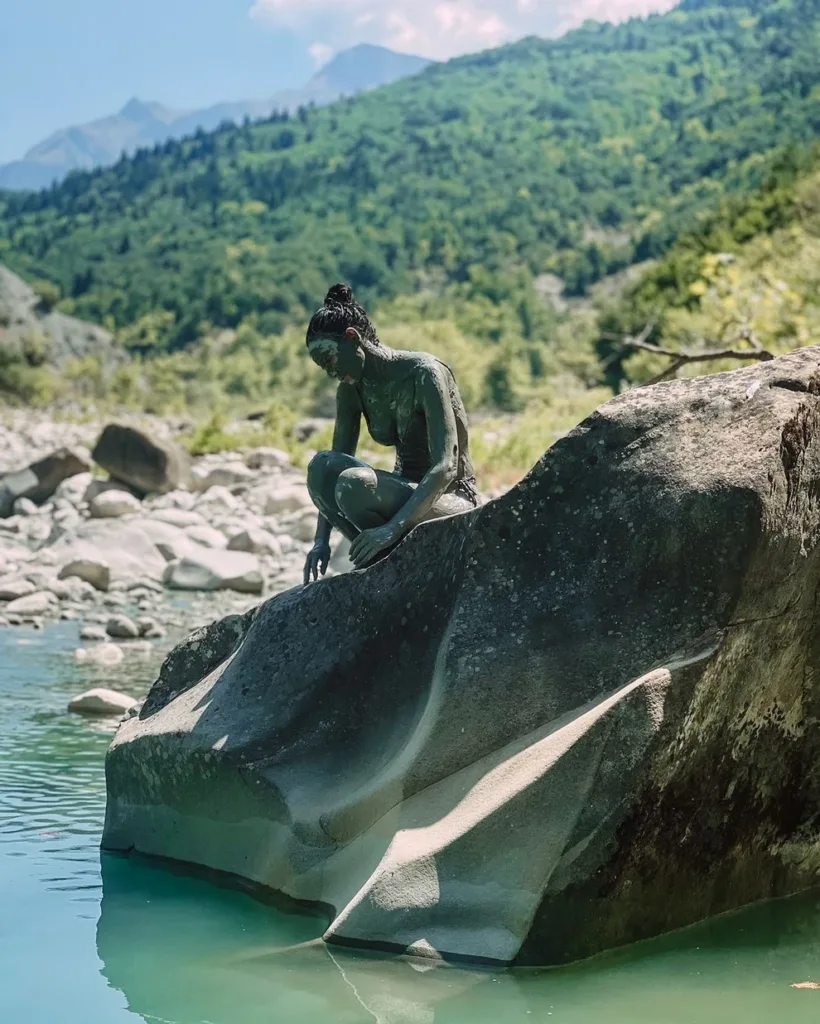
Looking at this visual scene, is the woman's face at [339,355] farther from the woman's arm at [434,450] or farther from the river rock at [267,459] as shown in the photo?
the river rock at [267,459]

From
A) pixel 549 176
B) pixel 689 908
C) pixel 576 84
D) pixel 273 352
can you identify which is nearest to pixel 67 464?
pixel 689 908

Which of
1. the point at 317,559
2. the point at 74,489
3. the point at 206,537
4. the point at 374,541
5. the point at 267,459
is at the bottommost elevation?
the point at 267,459

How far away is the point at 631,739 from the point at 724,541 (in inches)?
29.2

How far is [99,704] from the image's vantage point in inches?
348

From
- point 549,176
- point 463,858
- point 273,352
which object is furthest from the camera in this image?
point 549,176

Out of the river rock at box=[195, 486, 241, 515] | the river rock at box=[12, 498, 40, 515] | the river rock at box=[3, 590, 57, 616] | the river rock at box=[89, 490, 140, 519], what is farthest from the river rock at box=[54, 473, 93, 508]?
the river rock at box=[3, 590, 57, 616]

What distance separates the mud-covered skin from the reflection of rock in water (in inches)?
58.7

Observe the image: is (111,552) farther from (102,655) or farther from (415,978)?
(415,978)

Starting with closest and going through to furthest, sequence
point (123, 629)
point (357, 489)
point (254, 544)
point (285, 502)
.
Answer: point (357, 489) < point (123, 629) < point (254, 544) < point (285, 502)

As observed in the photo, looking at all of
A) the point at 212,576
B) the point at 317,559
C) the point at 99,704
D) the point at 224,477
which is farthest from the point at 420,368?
the point at 224,477

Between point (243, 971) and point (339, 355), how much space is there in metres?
2.57

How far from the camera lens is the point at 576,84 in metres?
164

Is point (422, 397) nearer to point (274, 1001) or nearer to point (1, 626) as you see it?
point (274, 1001)

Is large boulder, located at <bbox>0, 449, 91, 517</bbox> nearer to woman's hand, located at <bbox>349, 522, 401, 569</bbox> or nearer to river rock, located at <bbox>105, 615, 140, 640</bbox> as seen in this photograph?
river rock, located at <bbox>105, 615, 140, 640</bbox>
